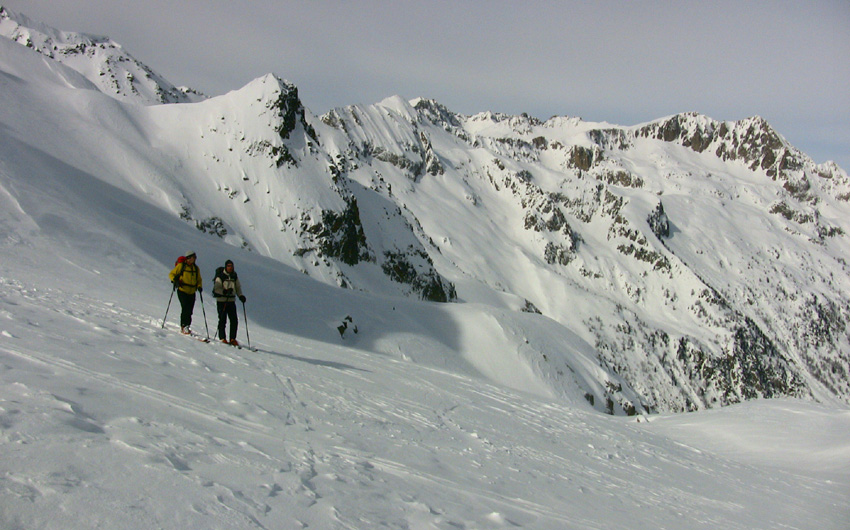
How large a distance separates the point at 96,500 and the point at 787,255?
23934cm

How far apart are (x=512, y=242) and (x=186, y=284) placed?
454 feet

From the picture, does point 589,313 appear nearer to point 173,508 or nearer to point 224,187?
point 224,187

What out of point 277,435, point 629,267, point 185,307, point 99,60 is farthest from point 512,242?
point 277,435

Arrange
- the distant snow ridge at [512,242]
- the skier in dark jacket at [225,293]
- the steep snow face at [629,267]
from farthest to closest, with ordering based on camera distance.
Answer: the steep snow face at [629,267] < the distant snow ridge at [512,242] < the skier in dark jacket at [225,293]

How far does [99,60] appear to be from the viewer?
140 meters

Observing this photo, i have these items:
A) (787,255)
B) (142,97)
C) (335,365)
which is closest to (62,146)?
(335,365)

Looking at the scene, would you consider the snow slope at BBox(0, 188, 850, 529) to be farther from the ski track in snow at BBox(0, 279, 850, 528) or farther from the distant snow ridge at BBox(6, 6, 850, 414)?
the distant snow ridge at BBox(6, 6, 850, 414)

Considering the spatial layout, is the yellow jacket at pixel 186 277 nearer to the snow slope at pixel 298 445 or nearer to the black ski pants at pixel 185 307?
the black ski pants at pixel 185 307

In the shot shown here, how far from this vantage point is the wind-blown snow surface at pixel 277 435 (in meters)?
4.35

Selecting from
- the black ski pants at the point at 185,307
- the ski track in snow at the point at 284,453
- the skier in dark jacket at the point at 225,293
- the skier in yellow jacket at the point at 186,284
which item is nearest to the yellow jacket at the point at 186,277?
the skier in yellow jacket at the point at 186,284

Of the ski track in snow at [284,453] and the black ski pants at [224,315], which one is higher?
the black ski pants at [224,315]

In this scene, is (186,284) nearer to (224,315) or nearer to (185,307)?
(185,307)

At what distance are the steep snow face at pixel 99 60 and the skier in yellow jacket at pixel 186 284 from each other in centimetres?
13615

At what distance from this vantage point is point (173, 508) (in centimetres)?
397
